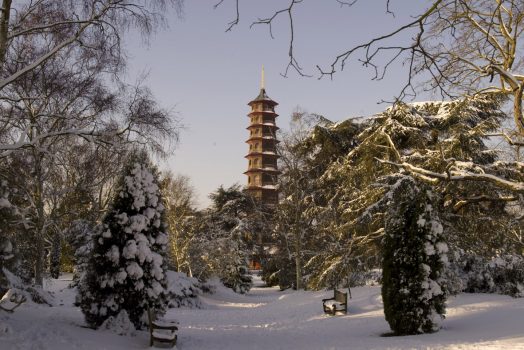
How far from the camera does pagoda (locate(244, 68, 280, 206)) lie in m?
55.2

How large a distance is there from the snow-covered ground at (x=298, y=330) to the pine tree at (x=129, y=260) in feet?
1.95

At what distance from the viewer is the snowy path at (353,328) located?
32.6 feet

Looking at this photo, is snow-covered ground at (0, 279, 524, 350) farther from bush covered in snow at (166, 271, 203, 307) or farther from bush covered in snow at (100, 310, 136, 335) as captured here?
bush covered in snow at (166, 271, 203, 307)

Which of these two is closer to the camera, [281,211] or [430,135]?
[430,135]

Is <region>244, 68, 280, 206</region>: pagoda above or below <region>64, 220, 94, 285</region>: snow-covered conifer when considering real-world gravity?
above

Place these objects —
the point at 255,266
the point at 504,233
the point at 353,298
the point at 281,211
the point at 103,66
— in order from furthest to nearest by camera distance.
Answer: the point at 255,266 → the point at 281,211 → the point at 353,298 → the point at 504,233 → the point at 103,66

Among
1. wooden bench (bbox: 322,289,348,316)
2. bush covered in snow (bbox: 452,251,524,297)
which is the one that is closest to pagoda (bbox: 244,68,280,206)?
bush covered in snow (bbox: 452,251,524,297)

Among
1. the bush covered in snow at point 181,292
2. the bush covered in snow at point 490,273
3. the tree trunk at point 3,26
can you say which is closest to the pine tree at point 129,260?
the tree trunk at point 3,26

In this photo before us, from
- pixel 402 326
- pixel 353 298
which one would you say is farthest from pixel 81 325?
pixel 353 298

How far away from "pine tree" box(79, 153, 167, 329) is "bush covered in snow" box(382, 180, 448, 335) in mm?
5593

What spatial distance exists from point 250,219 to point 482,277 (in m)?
21.8

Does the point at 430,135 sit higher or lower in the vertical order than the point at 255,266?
higher

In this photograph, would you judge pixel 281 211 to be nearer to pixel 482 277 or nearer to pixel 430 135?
pixel 430 135

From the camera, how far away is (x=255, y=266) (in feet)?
193
